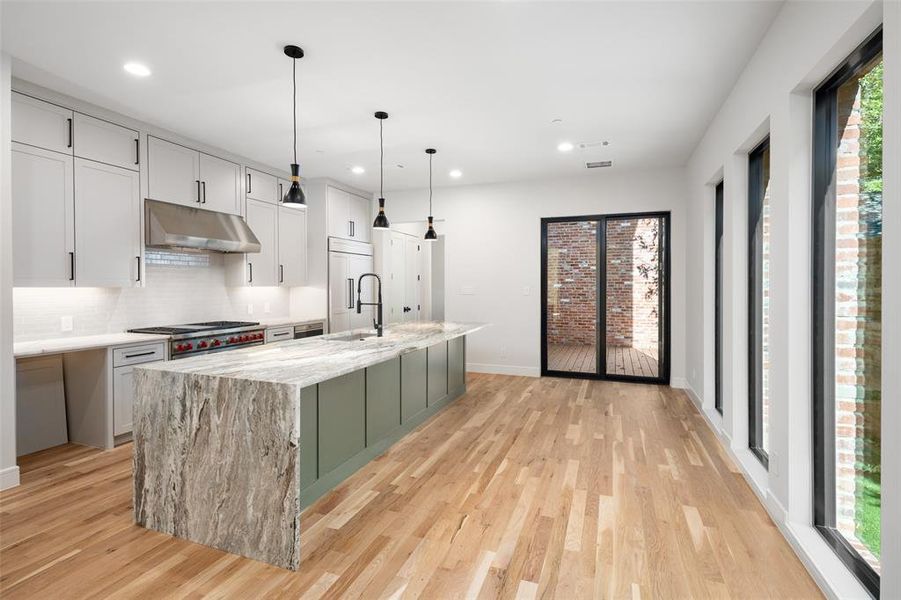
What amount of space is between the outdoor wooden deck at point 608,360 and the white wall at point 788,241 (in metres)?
2.55

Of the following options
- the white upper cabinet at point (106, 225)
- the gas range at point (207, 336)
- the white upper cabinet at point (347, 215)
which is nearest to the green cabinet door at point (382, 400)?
the gas range at point (207, 336)

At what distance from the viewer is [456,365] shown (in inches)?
199

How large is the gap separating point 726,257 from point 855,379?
175 centimetres

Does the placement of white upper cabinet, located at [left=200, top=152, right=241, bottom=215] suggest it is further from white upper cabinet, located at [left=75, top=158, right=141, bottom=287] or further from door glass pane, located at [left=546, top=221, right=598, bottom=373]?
door glass pane, located at [left=546, top=221, right=598, bottom=373]

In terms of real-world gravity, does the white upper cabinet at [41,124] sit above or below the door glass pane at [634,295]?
above

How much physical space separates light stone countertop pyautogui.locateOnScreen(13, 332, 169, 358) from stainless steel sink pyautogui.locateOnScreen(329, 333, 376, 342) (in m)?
1.52

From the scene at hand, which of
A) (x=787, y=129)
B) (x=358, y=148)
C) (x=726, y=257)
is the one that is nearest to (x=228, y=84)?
(x=358, y=148)

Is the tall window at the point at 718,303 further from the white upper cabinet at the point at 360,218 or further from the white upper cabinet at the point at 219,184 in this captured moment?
the white upper cabinet at the point at 219,184

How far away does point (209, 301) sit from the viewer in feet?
16.4

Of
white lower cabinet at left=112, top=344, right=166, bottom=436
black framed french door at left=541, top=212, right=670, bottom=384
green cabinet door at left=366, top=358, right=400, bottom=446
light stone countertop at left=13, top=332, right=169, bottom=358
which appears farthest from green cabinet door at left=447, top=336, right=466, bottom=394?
white lower cabinet at left=112, top=344, right=166, bottom=436

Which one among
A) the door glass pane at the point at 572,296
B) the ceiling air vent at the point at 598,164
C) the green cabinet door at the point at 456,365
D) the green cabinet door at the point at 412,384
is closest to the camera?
the green cabinet door at the point at 412,384

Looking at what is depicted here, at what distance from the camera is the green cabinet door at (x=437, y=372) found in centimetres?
436

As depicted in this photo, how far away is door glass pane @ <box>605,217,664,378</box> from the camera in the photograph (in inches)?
230

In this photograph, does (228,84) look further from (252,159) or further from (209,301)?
(209,301)
